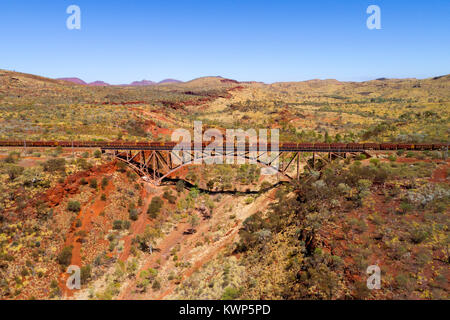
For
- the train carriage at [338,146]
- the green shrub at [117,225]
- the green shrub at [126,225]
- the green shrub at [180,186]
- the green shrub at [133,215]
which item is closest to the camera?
the green shrub at [117,225]

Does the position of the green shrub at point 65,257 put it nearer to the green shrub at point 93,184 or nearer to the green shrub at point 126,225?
the green shrub at point 126,225

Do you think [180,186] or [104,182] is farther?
[180,186]

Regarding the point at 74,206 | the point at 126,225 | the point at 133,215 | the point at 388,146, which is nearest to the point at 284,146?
the point at 388,146

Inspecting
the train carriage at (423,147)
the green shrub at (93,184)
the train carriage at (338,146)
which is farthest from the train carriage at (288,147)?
the green shrub at (93,184)

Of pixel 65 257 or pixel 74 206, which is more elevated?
pixel 74 206

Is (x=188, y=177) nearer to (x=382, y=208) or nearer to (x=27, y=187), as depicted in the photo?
(x=27, y=187)

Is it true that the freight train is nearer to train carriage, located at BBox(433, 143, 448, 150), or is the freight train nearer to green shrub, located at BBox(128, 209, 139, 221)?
train carriage, located at BBox(433, 143, 448, 150)

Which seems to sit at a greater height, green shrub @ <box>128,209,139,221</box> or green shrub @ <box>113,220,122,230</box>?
green shrub @ <box>128,209,139,221</box>

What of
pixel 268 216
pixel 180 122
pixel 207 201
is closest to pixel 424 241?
pixel 268 216

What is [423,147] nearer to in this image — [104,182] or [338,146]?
[338,146]

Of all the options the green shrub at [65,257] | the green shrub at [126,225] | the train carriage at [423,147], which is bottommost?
the green shrub at [65,257]

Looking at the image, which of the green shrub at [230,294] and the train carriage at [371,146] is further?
the train carriage at [371,146]

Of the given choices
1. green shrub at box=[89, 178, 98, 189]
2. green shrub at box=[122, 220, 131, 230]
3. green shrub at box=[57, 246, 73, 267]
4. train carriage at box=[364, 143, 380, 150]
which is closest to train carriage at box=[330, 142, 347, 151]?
train carriage at box=[364, 143, 380, 150]
